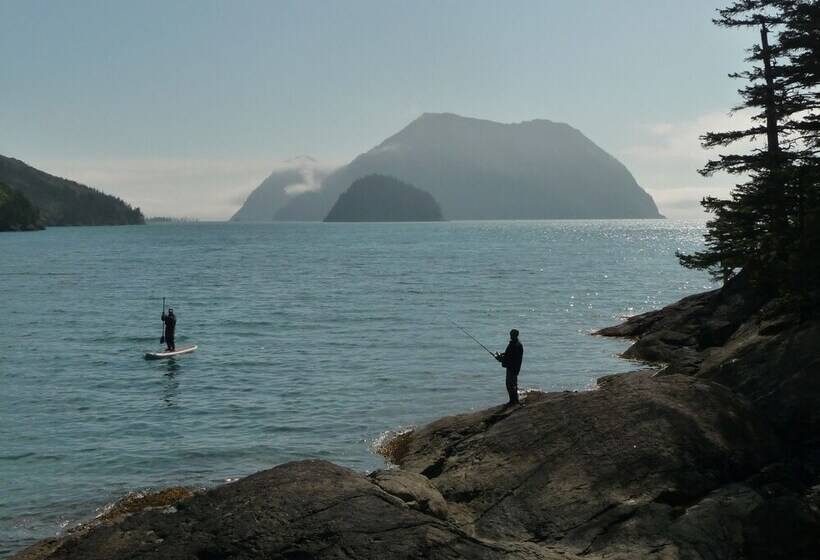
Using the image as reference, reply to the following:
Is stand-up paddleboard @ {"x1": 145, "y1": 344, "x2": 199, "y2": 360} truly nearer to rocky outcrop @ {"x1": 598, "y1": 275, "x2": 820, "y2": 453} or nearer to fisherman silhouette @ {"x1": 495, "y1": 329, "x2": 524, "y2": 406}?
fisherman silhouette @ {"x1": 495, "y1": 329, "x2": 524, "y2": 406}

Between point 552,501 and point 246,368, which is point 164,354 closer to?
point 246,368

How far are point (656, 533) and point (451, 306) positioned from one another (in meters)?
44.1

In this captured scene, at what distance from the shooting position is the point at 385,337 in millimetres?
40969

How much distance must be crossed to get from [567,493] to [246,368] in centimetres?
2299

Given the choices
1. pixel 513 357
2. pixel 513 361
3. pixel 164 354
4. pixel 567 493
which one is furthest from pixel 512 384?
pixel 164 354

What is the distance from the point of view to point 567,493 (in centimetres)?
1215

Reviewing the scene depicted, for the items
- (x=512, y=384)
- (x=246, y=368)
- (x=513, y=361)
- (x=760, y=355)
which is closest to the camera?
(x=760, y=355)

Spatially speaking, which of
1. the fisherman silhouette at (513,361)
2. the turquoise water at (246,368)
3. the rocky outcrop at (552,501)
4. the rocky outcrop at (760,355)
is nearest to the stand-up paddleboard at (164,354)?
the turquoise water at (246,368)

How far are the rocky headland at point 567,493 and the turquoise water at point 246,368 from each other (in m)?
3.91

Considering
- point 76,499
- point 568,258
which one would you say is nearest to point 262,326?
point 76,499

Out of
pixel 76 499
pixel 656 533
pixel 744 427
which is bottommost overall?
pixel 76 499

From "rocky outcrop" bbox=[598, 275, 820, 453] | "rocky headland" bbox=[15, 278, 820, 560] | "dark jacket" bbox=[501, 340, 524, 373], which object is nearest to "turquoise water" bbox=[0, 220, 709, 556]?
"rocky outcrop" bbox=[598, 275, 820, 453]

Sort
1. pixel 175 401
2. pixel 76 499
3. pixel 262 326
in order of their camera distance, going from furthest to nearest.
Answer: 1. pixel 262 326
2. pixel 175 401
3. pixel 76 499

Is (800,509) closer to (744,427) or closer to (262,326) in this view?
(744,427)
